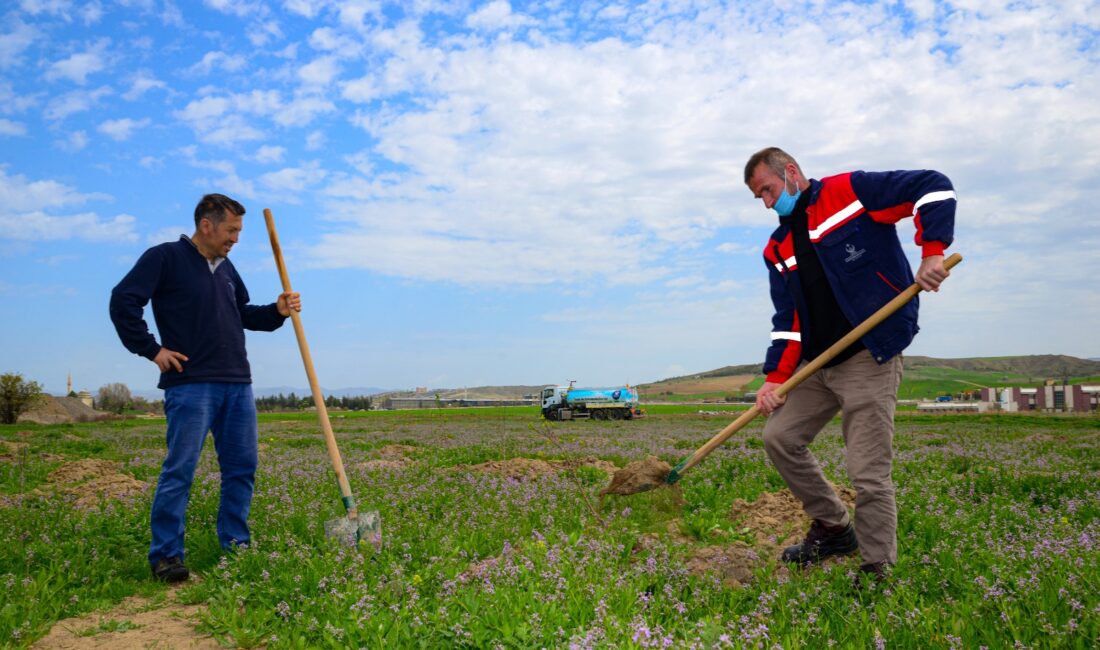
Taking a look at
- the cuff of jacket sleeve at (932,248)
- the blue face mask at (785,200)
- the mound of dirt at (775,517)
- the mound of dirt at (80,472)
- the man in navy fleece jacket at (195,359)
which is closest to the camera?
the cuff of jacket sleeve at (932,248)

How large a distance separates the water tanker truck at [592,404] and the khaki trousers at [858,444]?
43.4 m

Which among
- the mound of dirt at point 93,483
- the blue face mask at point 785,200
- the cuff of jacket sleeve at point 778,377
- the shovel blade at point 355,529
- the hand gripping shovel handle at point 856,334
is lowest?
the mound of dirt at point 93,483

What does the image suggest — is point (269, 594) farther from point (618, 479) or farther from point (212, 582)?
point (618, 479)

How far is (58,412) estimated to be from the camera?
46.7 m

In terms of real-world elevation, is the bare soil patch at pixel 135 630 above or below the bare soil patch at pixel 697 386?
above

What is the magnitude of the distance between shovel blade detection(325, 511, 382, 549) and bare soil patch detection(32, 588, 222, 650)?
111cm

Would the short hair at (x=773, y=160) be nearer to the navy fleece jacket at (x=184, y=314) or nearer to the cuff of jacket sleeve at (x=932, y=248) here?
the cuff of jacket sleeve at (x=932, y=248)

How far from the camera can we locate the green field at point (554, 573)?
3725mm

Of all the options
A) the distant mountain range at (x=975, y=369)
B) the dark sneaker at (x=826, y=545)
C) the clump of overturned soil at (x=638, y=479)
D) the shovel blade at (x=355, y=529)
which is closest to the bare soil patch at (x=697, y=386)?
the distant mountain range at (x=975, y=369)

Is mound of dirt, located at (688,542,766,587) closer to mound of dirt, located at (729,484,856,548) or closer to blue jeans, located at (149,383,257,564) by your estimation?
mound of dirt, located at (729,484,856,548)

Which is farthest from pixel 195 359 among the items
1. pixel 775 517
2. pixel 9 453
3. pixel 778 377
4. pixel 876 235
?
pixel 9 453

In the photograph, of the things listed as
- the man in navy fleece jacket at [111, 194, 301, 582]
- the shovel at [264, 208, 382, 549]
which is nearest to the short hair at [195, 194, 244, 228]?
the man in navy fleece jacket at [111, 194, 301, 582]

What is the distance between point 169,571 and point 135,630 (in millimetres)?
1045

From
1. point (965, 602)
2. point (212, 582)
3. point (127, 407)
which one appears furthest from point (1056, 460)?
point (127, 407)
